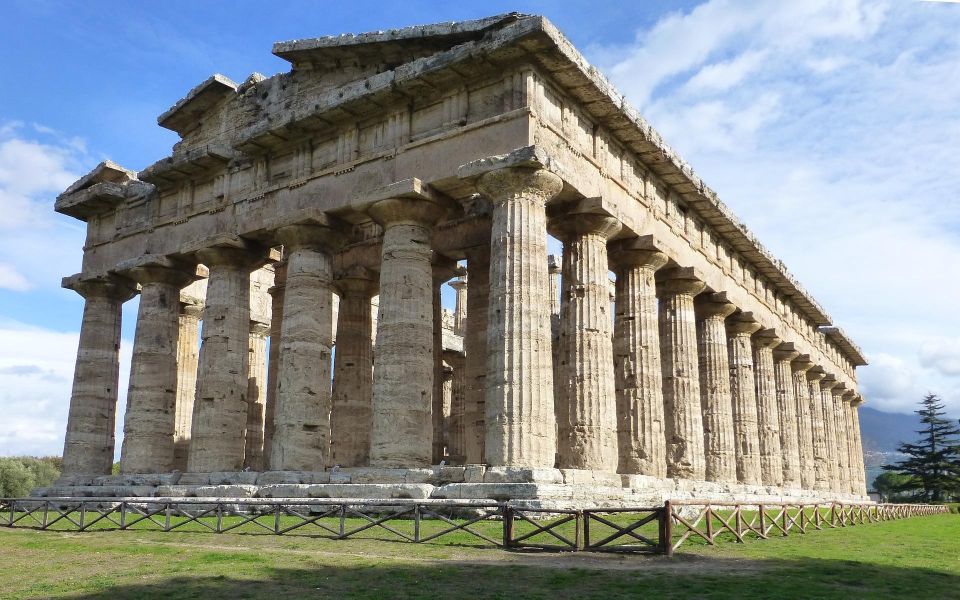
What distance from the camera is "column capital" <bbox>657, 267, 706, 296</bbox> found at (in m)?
26.6

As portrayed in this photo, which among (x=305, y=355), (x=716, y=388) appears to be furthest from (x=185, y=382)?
(x=716, y=388)

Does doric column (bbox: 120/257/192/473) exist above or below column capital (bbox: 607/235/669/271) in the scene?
below

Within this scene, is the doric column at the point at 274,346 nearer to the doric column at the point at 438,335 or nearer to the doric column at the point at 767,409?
the doric column at the point at 438,335

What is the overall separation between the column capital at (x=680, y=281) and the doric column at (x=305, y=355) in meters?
10.3

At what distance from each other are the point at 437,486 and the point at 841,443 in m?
33.1

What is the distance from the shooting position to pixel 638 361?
23.9 m

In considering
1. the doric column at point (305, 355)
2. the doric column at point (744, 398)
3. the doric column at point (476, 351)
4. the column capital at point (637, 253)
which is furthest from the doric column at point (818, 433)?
the doric column at point (305, 355)

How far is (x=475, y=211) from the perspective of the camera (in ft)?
85.7

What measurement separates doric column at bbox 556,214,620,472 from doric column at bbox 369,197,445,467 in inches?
130

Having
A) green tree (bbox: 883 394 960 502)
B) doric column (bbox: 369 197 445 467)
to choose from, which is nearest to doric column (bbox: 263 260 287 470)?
doric column (bbox: 369 197 445 467)

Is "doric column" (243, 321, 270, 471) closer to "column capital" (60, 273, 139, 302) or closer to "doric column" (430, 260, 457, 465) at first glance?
"column capital" (60, 273, 139, 302)

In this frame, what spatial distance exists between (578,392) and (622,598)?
37.2 feet

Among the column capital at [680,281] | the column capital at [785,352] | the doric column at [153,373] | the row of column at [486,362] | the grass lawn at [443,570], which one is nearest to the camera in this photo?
the grass lawn at [443,570]

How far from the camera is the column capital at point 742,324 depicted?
104 ft
